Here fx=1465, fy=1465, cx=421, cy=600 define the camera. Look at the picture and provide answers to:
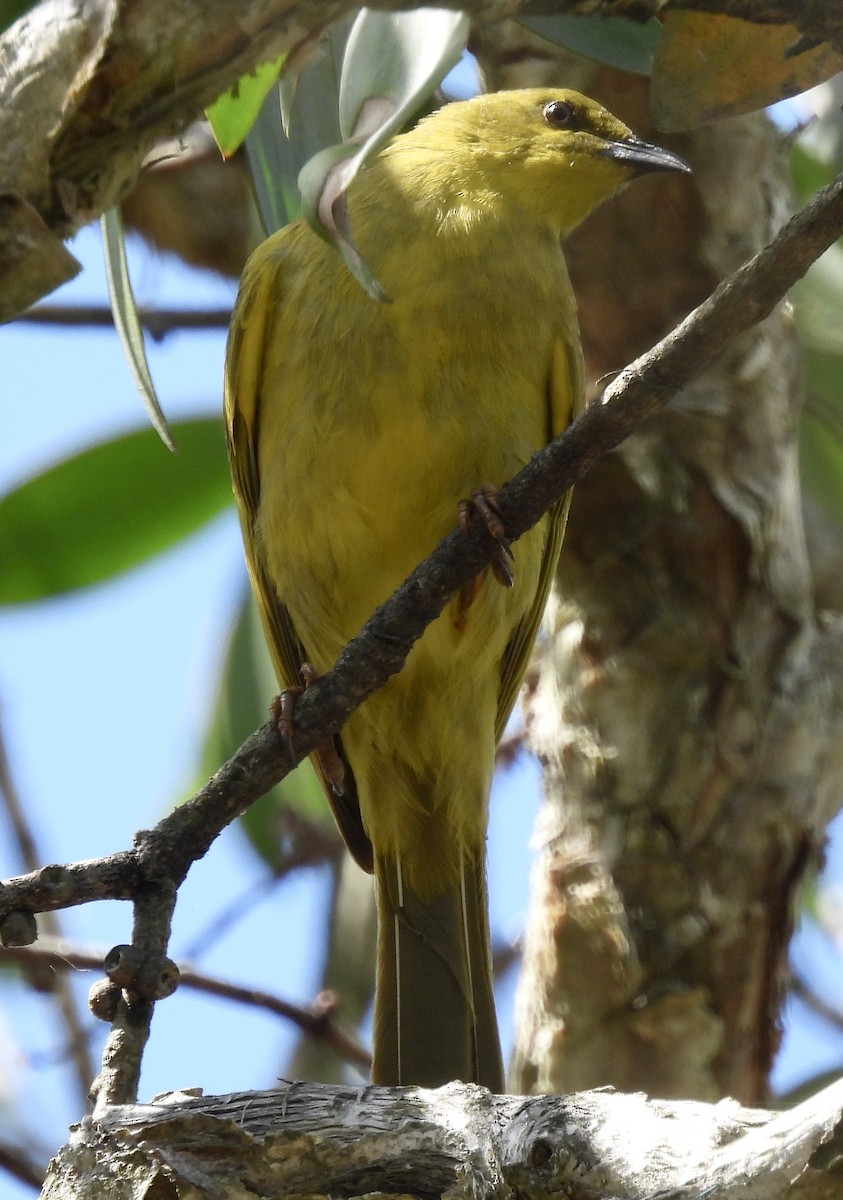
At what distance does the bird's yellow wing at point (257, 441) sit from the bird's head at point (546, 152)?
56cm

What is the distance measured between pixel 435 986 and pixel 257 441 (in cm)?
138

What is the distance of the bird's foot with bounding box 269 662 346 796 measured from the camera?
7.72 feet

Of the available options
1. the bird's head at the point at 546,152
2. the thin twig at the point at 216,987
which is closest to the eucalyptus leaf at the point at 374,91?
the bird's head at the point at 546,152

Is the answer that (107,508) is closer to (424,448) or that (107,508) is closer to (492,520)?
(424,448)

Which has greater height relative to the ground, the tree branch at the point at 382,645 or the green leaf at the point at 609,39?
the green leaf at the point at 609,39

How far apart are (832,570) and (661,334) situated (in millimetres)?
1016

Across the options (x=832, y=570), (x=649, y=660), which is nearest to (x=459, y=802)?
(x=649, y=660)

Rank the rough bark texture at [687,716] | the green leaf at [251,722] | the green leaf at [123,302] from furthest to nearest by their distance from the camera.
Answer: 1. the green leaf at [251,722]
2. the rough bark texture at [687,716]
3. the green leaf at [123,302]

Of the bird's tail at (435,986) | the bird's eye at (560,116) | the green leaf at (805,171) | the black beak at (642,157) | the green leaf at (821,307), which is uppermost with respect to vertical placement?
the green leaf at (805,171)

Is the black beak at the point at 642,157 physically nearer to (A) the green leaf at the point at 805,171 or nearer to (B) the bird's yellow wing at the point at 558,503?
(B) the bird's yellow wing at the point at 558,503

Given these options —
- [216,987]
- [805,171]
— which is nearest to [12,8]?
[216,987]

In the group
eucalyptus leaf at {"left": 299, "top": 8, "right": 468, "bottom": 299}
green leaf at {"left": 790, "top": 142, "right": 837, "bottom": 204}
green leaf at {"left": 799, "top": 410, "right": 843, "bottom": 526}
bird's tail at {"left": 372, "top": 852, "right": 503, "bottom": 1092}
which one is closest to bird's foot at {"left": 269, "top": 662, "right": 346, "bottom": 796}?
bird's tail at {"left": 372, "top": 852, "right": 503, "bottom": 1092}

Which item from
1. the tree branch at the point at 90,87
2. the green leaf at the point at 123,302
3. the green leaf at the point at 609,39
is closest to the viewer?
the tree branch at the point at 90,87

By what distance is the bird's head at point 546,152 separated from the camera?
12.1 feet
